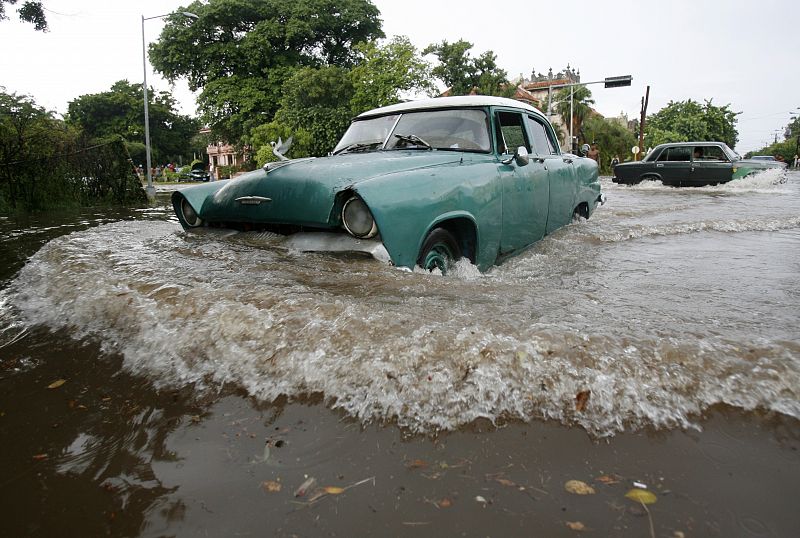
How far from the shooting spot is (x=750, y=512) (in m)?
1.33

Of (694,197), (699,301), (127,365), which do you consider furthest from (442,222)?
(694,197)

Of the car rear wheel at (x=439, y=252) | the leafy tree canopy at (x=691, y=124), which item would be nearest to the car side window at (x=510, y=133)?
the car rear wheel at (x=439, y=252)

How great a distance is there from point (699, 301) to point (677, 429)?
1600 millimetres

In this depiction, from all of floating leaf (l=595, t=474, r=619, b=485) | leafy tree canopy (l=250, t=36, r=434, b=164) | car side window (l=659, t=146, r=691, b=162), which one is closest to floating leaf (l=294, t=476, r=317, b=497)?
floating leaf (l=595, t=474, r=619, b=485)

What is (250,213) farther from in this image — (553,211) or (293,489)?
(553,211)

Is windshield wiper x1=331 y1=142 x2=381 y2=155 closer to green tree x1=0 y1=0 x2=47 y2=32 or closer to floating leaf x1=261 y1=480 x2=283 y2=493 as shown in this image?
floating leaf x1=261 y1=480 x2=283 y2=493

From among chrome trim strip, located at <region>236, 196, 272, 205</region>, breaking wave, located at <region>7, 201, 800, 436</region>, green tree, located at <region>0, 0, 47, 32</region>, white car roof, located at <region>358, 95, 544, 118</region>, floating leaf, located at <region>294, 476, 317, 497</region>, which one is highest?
green tree, located at <region>0, 0, 47, 32</region>

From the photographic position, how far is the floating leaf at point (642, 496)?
1.39 m

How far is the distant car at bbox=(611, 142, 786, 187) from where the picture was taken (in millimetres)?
13773

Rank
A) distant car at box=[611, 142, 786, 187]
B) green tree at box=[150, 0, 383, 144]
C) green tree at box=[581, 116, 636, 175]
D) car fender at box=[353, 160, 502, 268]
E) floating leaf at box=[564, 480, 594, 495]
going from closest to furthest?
floating leaf at box=[564, 480, 594, 495] → car fender at box=[353, 160, 502, 268] → distant car at box=[611, 142, 786, 187] → green tree at box=[150, 0, 383, 144] → green tree at box=[581, 116, 636, 175]

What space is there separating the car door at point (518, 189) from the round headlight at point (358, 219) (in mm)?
1461

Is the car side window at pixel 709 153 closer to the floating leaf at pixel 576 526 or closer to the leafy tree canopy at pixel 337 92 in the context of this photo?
the floating leaf at pixel 576 526

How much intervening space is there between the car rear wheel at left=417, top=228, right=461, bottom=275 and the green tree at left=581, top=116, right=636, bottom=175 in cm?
4409

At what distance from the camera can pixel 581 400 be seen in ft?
6.05
